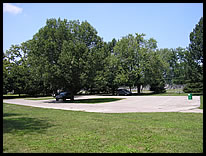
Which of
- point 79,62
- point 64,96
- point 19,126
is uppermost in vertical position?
point 79,62

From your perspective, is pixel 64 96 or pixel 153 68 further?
pixel 153 68

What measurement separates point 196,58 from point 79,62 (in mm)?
24503

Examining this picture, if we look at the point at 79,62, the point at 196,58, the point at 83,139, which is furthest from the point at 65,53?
the point at 196,58

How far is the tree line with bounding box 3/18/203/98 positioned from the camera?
656cm

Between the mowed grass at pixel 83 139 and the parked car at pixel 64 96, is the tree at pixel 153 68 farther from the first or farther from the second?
the mowed grass at pixel 83 139

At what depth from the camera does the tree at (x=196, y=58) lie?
3719 cm

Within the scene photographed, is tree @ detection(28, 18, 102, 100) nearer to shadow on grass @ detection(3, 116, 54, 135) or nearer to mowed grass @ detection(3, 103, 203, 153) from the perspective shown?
mowed grass @ detection(3, 103, 203, 153)

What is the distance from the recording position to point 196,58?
39156 mm

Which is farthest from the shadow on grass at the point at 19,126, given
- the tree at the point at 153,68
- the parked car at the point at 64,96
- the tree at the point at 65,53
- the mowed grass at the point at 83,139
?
the tree at the point at 153,68

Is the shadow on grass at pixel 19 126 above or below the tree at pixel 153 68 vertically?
below

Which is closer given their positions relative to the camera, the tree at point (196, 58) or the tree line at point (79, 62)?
the tree line at point (79, 62)

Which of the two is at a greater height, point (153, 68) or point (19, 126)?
point (153, 68)

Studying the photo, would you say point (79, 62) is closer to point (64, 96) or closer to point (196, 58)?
point (64, 96)

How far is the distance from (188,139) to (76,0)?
17.0 feet
